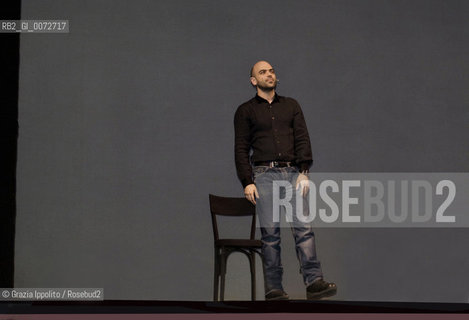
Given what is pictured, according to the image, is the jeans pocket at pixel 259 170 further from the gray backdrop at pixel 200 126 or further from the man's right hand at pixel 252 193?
the gray backdrop at pixel 200 126

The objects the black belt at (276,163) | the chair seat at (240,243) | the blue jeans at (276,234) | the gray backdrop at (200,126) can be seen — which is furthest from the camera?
the gray backdrop at (200,126)

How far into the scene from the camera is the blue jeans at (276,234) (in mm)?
3561

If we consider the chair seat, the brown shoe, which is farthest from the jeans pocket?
the brown shoe

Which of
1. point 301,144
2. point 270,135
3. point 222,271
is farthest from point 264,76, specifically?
point 222,271

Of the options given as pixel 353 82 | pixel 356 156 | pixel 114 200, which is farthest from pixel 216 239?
pixel 353 82

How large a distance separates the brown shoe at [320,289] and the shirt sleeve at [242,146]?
2.73 feet

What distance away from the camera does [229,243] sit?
155 inches

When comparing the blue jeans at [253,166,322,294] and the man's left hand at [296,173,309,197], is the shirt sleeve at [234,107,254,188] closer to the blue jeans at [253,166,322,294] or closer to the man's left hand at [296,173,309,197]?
the blue jeans at [253,166,322,294]

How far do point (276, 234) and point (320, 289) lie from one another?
1.60ft

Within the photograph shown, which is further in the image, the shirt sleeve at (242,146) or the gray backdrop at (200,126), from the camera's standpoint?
the gray backdrop at (200,126)

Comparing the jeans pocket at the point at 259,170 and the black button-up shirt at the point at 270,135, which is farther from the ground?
the black button-up shirt at the point at 270,135

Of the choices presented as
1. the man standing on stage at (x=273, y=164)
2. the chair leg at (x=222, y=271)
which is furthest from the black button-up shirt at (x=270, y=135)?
the chair leg at (x=222, y=271)

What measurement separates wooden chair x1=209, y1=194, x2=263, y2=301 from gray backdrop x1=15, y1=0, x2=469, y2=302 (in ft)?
1.01

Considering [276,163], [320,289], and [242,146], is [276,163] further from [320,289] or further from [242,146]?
[320,289]
